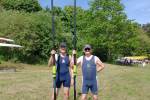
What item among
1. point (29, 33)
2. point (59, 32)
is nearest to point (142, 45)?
point (59, 32)

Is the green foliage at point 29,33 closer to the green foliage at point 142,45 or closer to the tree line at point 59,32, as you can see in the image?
the tree line at point 59,32

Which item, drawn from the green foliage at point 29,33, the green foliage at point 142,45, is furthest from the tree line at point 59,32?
the green foliage at point 142,45

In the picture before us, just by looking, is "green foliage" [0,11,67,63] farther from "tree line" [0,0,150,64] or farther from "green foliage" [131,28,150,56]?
"green foliage" [131,28,150,56]

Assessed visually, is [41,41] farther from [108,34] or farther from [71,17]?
[71,17]

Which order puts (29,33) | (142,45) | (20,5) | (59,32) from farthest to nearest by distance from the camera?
1. (142,45)
2. (20,5)
3. (59,32)
4. (29,33)

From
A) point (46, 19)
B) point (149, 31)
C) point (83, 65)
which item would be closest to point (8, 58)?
point (46, 19)

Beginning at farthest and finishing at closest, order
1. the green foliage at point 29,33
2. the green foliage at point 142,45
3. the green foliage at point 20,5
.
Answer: the green foliage at point 142,45 < the green foliage at point 20,5 < the green foliage at point 29,33

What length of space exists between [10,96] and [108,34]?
25.3 metres

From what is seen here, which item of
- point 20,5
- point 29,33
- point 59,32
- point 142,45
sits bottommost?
point 142,45

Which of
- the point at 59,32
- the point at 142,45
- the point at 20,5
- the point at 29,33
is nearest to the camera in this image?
the point at 29,33

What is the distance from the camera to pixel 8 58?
84.7 feet

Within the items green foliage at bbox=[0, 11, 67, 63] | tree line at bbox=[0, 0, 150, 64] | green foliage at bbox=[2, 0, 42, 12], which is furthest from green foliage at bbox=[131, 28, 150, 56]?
green foliage at bbox=[2, 0, 42, 12]

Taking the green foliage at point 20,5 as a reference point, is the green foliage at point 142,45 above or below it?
below

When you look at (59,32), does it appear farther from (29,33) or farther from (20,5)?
(20,5)
